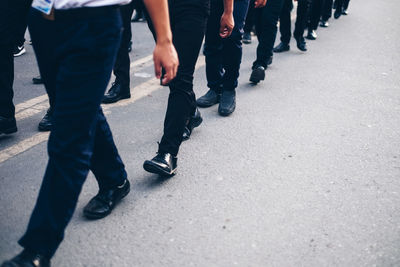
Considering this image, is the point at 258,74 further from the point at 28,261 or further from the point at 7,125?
the point at 28,261

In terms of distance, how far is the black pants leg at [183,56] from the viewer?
8.05ft

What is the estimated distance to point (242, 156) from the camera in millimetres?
3033

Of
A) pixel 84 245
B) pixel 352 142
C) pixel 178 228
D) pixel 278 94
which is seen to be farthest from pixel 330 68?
pixel 84 245

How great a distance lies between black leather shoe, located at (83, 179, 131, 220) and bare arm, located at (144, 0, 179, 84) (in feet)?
2.41

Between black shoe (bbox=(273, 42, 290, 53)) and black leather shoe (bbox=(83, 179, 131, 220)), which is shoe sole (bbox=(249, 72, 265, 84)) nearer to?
black shoe (bbox=(273, 42, 290, 53))

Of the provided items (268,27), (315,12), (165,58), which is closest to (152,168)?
(165,58)

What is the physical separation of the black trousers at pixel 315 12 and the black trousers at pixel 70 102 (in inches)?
217

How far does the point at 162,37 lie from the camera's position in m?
1.91

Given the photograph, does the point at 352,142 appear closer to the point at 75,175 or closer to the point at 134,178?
the point at 134,178

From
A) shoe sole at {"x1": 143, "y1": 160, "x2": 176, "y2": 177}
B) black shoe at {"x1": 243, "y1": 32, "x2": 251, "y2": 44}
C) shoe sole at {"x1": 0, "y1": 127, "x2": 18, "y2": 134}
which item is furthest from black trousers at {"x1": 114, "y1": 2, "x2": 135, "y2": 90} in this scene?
black shoe at {"x1": 243, "y1": 32, "x2": 251, "y2": 44}

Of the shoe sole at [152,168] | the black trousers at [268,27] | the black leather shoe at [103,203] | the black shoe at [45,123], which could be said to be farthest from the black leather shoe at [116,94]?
the black leather shoe at [103,203]

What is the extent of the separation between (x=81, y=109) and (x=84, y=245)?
2.48ft

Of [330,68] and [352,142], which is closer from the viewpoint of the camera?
[352,142]

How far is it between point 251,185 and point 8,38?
202 centimetres
